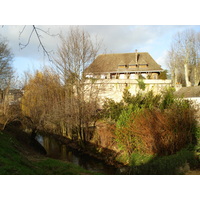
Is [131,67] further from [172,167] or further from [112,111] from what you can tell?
[172,167]

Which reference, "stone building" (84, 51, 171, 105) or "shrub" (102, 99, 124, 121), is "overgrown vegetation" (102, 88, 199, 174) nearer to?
"shrub" (102, 99, 124, 121)

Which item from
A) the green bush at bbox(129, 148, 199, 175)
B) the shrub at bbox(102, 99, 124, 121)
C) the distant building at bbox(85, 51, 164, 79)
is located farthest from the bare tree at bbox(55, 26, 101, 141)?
the distant building at bbox(85, 51, 164, 79)

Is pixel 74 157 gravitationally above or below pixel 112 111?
below

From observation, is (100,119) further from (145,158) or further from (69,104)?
(145,158)

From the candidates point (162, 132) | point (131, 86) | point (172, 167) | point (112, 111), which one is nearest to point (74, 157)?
point (112, 111)

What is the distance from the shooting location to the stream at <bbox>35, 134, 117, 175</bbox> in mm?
10594

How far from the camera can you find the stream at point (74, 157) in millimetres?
10594

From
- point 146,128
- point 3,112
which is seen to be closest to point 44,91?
point 3,112

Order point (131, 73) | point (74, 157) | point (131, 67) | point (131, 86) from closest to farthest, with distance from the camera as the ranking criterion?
1. point (74, 157)
2. point (131, 86)
3. point (131, 67)
4. point (131, 73)

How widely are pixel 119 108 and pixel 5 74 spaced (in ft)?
51.0

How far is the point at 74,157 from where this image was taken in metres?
12.9

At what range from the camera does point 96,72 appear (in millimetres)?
14367

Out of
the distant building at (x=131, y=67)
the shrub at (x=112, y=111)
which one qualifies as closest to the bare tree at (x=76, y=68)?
the shrub at (x=112, y=111)

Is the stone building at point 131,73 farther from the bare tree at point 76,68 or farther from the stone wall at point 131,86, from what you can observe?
the bare tree at point 76,68
